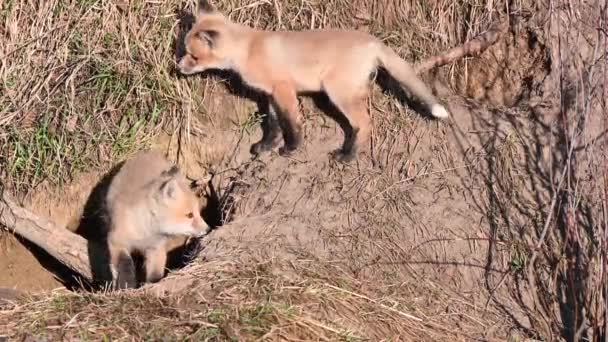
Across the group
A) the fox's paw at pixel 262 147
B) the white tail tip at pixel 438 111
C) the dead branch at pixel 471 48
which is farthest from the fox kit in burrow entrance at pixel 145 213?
the dead branch at pixel 471 48

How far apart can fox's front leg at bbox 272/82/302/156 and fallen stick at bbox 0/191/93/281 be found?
1490 millimetres

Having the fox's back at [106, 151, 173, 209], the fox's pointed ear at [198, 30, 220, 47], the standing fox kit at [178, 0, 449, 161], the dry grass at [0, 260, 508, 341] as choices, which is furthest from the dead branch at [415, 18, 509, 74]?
the fox's back at [106, 151, 173, 209]

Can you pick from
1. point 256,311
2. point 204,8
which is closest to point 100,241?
point 204,8

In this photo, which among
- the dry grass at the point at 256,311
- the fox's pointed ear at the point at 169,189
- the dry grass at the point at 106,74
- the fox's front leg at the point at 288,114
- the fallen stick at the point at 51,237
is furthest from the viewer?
the dry grass at the point at 106,74

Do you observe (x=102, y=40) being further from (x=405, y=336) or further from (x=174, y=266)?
(x=405, y=336)

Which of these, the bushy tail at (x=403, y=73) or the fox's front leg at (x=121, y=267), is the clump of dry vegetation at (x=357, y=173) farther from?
the fox's front leg at (x=121, y=267)

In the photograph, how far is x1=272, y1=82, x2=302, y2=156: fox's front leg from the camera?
6.32 metres

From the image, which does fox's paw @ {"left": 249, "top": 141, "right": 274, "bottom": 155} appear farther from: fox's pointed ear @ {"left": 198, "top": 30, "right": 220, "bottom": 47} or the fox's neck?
fox's pointed ear @ {"left": 198, "top": 30, "right": 220, "bottom": 47}

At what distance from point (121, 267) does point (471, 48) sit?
8.90 feet

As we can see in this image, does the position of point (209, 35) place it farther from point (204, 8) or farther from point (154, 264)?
point (154, 264)

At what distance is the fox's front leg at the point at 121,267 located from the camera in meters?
6.04

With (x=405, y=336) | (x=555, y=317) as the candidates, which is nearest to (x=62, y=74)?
(x=405, y=336)

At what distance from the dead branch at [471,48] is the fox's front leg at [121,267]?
227cm

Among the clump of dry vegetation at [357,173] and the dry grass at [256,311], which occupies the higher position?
the clump of dry vegetation at [357,173]
